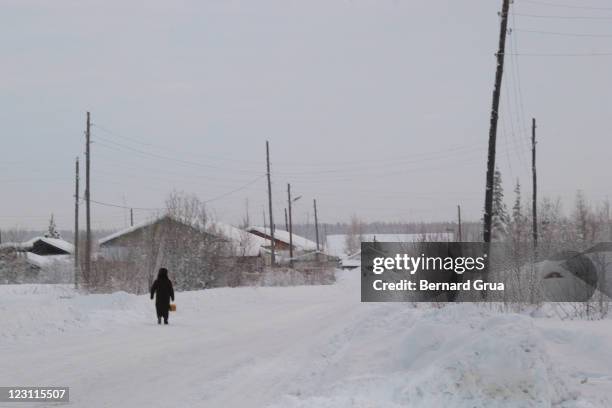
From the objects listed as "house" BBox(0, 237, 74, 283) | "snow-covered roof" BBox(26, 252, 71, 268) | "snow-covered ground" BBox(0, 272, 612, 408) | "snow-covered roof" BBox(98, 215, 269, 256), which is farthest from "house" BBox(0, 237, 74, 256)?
"snow-covered ground" BBox(0, 272, 612, 408)

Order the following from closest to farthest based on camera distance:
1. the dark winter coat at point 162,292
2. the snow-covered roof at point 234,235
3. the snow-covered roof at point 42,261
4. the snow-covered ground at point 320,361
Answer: the snow-covered ground at point 320,361 < the dark winter coat at point 162,292 < the snow-covered roof at point 234,235 < the snow-covered roof at point 42,261

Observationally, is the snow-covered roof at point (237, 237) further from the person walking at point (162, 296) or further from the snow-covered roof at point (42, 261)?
the person walking at point (162, 296)

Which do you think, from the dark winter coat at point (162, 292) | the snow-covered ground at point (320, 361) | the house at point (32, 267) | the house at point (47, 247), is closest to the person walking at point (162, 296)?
the dark winter coat at point (162, 292)

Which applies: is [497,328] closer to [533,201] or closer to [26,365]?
[26,365]

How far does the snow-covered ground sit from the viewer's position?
855cm

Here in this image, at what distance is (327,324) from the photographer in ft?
65.7

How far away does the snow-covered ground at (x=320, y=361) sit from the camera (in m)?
8.55

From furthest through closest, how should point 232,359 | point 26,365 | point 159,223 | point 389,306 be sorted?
point 159,223
point 389,306
point 232,359
point 26,365

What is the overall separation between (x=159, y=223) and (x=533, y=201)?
22.6 m

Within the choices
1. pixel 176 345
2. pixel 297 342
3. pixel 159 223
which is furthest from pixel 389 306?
pixel 159 223

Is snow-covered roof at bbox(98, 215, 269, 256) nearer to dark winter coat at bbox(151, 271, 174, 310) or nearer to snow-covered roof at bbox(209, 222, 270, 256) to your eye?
snow-covered roof at bbox(209, 222, 270, 256)

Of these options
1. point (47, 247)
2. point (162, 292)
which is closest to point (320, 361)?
point (162, 292)

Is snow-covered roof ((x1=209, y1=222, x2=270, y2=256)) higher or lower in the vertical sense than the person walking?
higher

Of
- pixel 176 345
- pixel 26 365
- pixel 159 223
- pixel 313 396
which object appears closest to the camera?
pixel 313 396
